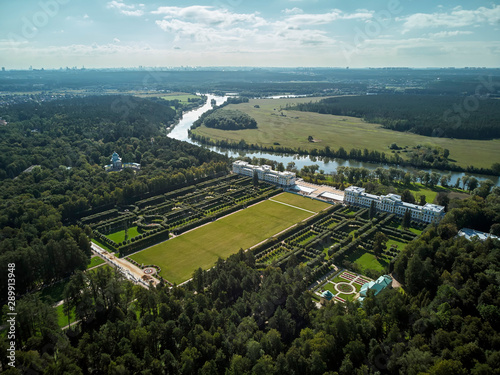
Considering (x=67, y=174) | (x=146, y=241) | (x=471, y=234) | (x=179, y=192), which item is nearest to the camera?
(x=471, y=234)

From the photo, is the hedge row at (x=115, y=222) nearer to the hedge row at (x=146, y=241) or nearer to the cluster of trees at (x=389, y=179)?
the hedge row at (x=146, y=241)

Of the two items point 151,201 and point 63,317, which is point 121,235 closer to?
point 151,201

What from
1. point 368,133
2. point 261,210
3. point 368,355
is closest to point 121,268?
point 261,210

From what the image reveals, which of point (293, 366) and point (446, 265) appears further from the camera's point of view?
point (446, 265)

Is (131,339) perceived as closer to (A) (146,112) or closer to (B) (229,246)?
(B) (229,246)

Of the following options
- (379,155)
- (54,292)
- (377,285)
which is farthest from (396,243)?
(379,155)

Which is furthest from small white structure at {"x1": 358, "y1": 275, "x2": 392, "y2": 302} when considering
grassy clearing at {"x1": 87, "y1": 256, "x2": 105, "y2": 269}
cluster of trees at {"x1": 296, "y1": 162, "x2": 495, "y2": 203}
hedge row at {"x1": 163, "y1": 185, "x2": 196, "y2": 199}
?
hedge row at {"x1": 163, "y1": 185, "x2": 196, "y2": 199}

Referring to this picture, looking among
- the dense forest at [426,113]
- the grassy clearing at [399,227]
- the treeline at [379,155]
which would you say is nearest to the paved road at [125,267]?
the grassy clearing at [399,227]
